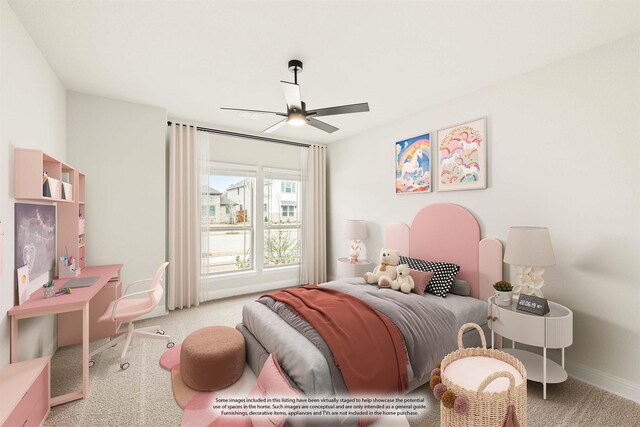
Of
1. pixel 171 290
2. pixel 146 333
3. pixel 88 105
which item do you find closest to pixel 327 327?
pixel 146 333

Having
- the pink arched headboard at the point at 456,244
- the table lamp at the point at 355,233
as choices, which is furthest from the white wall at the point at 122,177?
the pink arched headboard at the point at 456,244

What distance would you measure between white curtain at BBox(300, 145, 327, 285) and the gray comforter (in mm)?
2539

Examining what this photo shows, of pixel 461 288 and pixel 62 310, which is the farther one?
pixel 461 288

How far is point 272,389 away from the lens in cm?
187

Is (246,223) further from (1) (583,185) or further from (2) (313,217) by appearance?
(1) (583,185)

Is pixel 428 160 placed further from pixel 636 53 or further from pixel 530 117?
pixel 636 53

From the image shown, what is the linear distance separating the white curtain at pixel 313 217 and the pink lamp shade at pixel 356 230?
0.94 meters

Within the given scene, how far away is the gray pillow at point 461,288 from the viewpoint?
10.2 ft

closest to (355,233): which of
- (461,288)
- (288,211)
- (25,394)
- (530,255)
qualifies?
(288,211)

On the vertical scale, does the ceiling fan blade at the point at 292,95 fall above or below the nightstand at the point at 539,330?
above

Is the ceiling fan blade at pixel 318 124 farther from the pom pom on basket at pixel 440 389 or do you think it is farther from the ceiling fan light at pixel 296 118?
the pom pom on basket at pixel 440 389

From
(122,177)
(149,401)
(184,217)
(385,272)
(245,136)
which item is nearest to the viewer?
(149,401)

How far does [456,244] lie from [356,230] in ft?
5.20

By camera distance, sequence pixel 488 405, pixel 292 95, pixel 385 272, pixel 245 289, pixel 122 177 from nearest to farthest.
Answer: pixel 488 405 < pixel 292 95 < pixel 385 272 < pixel 122 177 < pixel 245 289
